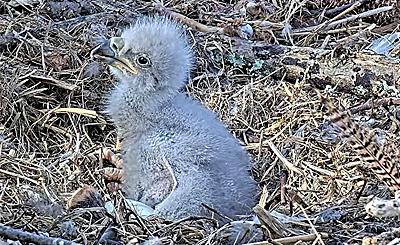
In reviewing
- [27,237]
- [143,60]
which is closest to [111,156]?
[143,60]

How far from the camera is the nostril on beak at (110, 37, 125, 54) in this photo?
11.8 feet

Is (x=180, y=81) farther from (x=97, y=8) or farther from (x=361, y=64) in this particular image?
(x=97, y=8)

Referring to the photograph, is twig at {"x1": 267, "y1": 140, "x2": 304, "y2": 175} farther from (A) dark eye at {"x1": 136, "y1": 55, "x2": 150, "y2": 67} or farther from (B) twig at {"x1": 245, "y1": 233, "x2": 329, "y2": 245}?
(B) twig at {"x1": 245, "y1": 233, "x2": 329, "y2": 245}

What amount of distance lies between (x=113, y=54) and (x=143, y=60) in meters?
0.15

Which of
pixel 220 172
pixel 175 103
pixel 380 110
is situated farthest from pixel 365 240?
pixel 380 110

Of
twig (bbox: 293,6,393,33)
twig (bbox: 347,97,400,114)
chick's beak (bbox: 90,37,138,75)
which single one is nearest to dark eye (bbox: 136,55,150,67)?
chick's beak (bbox: 90,37,138,75)

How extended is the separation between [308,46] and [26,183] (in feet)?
8.09

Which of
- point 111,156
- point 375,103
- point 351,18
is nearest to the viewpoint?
point 111,156

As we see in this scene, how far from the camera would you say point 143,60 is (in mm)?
3627

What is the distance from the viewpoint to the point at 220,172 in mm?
3389

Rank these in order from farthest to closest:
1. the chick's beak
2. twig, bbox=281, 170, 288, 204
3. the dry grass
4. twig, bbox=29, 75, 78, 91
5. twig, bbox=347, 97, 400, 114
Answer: twig, bbox=29, 75, 78, 91
twig, bbox=347, 97, 400, 114
the chick's beak
twig, bbox=281, 170, 288, 204
the dry grass

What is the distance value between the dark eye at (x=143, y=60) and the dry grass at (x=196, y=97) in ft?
2.11

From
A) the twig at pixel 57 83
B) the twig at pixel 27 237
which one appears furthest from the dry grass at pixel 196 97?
the twig at pixel 27 237

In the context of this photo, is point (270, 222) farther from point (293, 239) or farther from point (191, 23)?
point (191, 23)
